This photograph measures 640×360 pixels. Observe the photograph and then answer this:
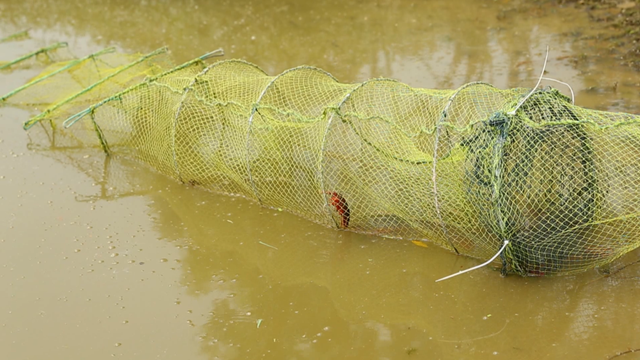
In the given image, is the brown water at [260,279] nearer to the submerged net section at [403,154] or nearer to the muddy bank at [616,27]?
the muddy bank at [616,27]

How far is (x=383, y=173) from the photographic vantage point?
5902 millimetres

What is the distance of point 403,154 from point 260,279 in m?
1.69

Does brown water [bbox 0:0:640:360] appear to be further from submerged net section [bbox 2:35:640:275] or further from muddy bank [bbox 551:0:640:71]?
submerged net section [bbox 2:35:640:275]

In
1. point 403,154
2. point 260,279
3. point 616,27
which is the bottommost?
point 260,279

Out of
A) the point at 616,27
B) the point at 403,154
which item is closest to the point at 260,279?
the point at 403,154

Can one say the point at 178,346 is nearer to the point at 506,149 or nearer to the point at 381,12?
the point at 506,149

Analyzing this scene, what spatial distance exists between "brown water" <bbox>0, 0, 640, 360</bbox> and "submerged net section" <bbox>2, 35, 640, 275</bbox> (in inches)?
9.3

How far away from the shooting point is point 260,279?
19.2 ft

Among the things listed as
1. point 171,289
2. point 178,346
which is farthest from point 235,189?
point 178,346

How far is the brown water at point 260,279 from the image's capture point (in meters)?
5.07

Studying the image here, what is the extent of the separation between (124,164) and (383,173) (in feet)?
11.1

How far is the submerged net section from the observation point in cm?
528

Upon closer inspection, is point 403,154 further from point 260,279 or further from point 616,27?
point 616,27

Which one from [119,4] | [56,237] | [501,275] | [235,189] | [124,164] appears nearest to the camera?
[501,275]
